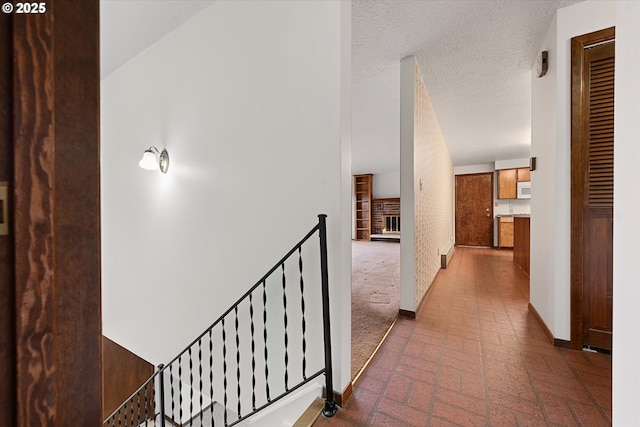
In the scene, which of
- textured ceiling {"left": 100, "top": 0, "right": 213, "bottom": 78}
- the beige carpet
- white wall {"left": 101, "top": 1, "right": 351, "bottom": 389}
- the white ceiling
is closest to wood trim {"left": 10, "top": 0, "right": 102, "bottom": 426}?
white wall {"left": 101, "top": 1, "right": 351, "bottom": 389}

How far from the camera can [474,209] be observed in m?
7.50

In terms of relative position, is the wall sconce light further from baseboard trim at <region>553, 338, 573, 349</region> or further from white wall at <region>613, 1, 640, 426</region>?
baseboard trim at <region>553, 338, 573, 349</region>

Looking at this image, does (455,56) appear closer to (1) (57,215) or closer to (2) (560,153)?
(2) (560,153)

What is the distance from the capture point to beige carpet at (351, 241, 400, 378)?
1962 mm

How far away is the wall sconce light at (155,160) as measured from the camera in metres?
2.42

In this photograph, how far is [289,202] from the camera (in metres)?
1.67

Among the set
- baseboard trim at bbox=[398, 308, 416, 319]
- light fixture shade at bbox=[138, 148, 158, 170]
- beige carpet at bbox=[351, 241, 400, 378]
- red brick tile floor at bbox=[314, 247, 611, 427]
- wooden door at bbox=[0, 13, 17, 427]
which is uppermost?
light fixture shade at bbox=[138, 148, 158, 170]

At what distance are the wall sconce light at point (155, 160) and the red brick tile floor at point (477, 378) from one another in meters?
2.37

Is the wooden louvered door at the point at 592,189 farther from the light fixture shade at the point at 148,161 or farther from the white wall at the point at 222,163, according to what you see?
the light fixture shade at the point at 148,161

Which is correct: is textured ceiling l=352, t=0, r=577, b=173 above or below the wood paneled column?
above

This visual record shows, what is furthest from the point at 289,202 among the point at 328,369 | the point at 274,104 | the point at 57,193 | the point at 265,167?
the point at 57,193

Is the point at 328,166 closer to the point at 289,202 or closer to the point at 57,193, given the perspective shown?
the point at 289,202

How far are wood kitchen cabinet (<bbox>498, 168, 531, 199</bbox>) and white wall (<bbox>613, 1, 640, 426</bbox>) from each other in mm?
7153

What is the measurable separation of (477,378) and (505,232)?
6.67 m
